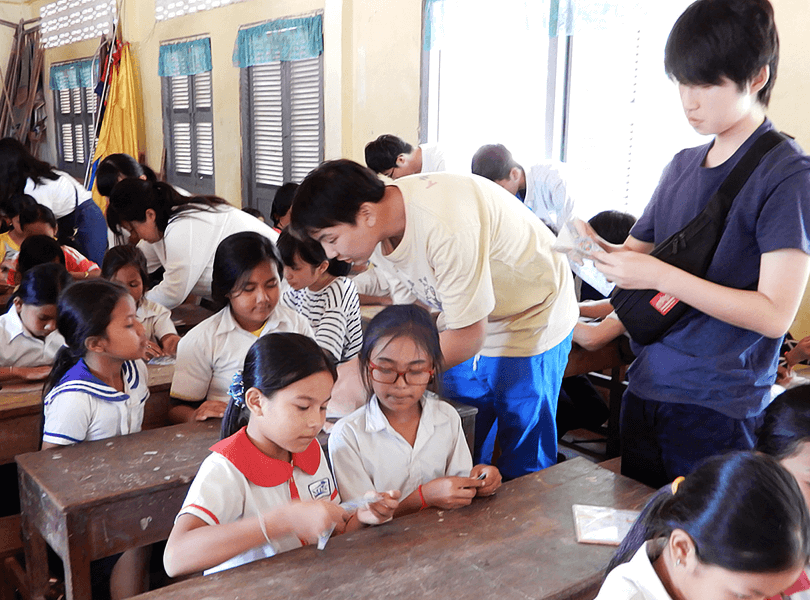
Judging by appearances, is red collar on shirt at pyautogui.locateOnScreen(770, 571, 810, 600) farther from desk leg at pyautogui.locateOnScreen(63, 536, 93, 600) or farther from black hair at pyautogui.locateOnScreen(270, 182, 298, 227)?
black hair at pyautogui.locateOnScreen(270, 182, 298, 227)

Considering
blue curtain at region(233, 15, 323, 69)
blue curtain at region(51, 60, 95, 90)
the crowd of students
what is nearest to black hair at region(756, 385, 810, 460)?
the crowd of students

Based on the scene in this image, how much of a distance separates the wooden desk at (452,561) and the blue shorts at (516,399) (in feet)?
1.47

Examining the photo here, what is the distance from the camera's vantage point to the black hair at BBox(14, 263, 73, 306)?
97.3 inches

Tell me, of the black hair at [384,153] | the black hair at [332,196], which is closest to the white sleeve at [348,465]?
the black hair at [332,196]

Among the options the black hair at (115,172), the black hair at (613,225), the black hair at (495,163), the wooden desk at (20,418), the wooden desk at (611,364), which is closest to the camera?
the wooden desk at (20,418)

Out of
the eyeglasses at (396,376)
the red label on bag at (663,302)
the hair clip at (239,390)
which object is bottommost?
the eyeglasses at (396,376)

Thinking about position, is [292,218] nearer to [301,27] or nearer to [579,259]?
[579,259]

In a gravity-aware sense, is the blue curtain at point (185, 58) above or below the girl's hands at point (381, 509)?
above

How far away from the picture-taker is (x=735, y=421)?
131cm

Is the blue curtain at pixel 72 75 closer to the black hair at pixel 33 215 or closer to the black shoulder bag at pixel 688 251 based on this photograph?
the black hair at pixel 33 215

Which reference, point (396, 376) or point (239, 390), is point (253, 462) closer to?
point (239, 390)

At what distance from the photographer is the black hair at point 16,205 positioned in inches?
140

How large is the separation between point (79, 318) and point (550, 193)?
257 centimetres

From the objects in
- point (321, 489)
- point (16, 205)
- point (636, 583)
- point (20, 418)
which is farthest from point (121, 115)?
point (636, 583)
